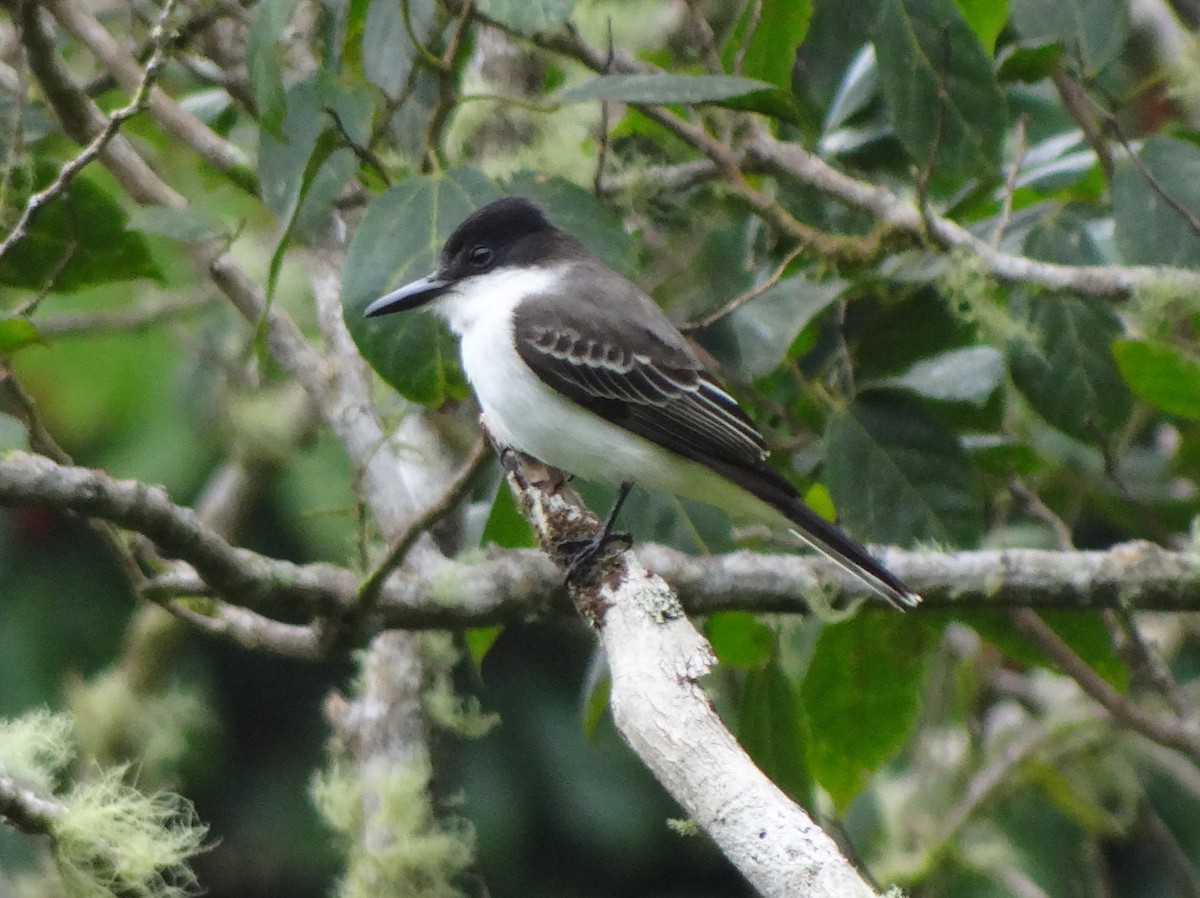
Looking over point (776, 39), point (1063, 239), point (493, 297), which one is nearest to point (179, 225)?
point (493, 297)

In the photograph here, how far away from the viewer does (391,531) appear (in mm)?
3154

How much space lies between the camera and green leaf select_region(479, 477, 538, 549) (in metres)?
3.05

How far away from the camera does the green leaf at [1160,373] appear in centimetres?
293

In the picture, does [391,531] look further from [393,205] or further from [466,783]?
[466,783]

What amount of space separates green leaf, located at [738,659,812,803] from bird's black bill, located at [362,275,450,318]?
958 millimetres

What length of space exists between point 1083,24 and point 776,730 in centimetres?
144

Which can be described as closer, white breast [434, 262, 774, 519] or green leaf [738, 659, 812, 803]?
green leaf [738, 659, 812, 803]

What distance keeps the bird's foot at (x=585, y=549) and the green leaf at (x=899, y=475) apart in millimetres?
453

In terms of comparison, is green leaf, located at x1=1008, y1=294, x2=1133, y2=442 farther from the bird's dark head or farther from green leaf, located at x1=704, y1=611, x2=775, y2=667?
the bird's dark head

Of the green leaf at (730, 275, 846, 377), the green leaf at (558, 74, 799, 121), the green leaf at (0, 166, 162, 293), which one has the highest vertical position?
the green leaf at (558, 74, 799, 121)

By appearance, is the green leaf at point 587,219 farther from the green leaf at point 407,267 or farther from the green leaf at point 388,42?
the green leaf at point 388,42

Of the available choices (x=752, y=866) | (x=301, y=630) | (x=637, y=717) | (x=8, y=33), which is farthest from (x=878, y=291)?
(x=8, y=33)

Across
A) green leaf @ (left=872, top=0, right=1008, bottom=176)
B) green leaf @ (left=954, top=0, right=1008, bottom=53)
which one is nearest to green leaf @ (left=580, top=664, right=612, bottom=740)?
green leaf @ (left=872, top=0, right=1008, bottom=176)

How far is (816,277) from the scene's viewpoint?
3.21 metres
